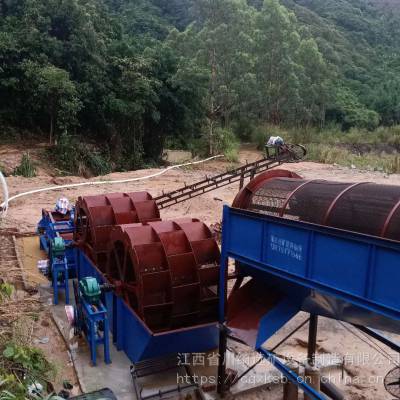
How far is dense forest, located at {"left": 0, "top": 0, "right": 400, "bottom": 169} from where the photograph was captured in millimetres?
22547

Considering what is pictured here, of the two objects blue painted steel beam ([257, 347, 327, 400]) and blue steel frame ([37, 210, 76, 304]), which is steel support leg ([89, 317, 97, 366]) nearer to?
blue steel frame ([37, 210, 76, 304])

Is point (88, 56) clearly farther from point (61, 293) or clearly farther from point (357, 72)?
point (357, 72)

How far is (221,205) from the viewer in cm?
1712

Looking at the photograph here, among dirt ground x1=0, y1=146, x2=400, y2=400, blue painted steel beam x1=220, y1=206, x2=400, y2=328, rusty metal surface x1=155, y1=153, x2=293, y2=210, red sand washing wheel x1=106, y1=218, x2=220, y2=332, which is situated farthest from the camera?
rusty metal surface x1=155, y1=153, x2=293, y2=210

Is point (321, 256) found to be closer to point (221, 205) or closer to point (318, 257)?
point (318, 257)

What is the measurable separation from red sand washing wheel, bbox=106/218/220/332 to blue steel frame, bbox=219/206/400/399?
0.64 m

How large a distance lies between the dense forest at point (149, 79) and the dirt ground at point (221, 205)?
2855 mm

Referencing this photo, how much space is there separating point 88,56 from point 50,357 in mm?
19598

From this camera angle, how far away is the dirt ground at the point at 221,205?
7.19m

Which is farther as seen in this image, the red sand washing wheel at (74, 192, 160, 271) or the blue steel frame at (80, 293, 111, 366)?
the red sand washing wheel at (74, 192, 160, 271)

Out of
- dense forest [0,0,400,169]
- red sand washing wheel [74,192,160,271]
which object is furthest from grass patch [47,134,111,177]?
red sand washing wheel [74,192,160,271]

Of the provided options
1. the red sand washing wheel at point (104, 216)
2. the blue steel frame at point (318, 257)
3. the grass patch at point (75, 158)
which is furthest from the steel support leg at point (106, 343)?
the grass patch at point (75, 158)

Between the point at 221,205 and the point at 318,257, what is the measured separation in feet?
40.4

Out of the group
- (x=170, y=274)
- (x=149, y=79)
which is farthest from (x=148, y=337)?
(x=149, y=79)
